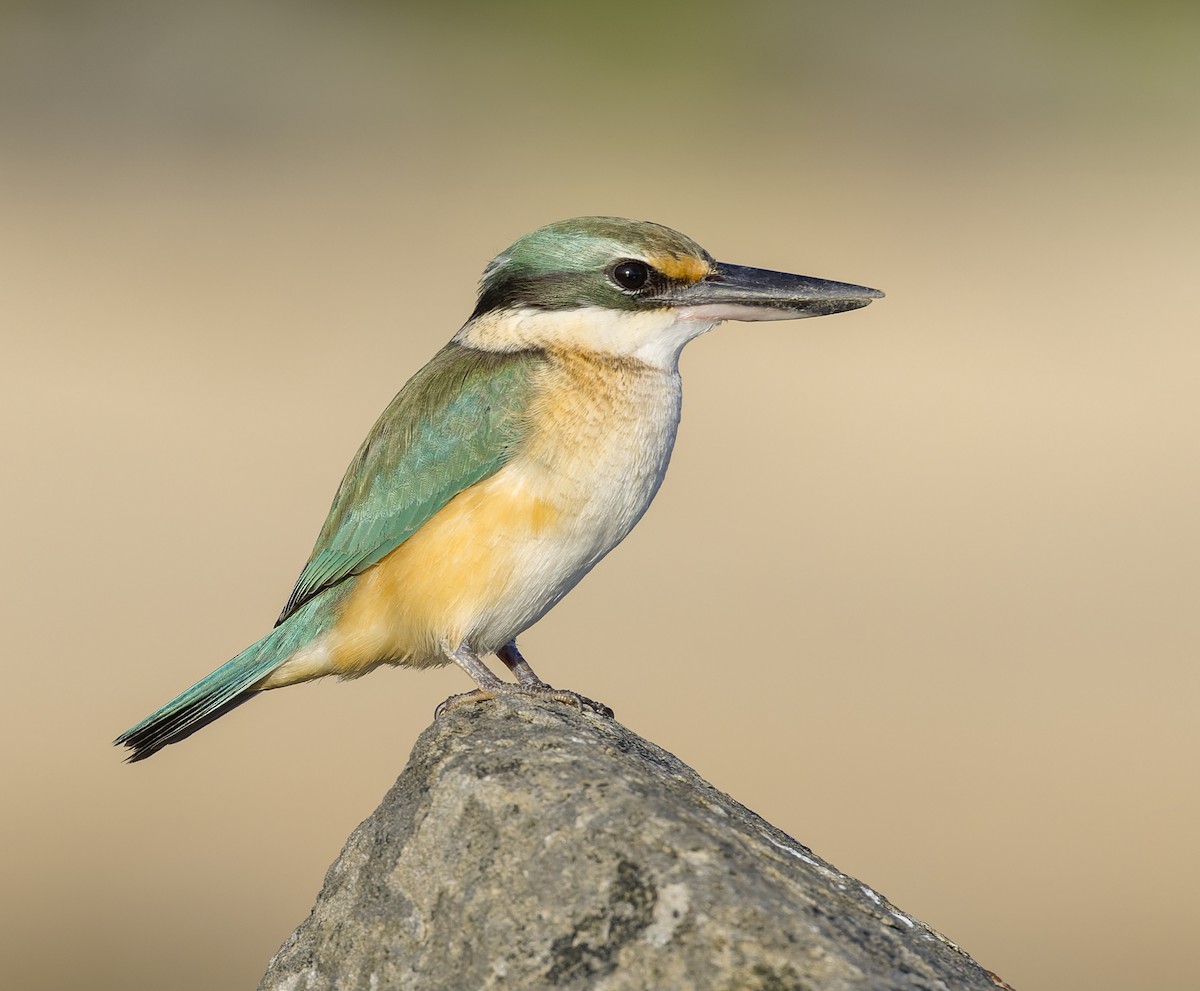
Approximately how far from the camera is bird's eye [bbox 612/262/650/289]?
15.9 ft

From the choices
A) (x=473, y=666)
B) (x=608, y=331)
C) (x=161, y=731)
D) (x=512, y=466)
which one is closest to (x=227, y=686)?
(x=161, y=731)

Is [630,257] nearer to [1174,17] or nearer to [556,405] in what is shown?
[556,405]

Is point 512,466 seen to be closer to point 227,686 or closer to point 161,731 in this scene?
point 227,686

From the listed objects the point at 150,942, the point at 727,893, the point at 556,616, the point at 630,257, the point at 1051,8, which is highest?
the point at 1051,8

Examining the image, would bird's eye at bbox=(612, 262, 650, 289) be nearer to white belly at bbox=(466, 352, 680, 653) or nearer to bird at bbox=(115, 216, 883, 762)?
bird at bbox=(115, 216, 883, 762)

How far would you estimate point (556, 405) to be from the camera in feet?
15.3

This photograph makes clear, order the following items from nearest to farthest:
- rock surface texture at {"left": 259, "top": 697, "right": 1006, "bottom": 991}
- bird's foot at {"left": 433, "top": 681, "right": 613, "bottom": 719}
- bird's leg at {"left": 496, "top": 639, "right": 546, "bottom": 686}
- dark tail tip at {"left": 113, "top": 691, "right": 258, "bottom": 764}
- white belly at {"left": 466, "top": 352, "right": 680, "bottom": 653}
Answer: rock surface texture at {"left": 259, "top": 697, "right": 1006, "bottom": 991}
bird's foot at {"left": 433, "top": 681, "right": 613, "bottom": 719}
white belly at {"left": 466, "top": 352, "right": 680, "bottom": 653}
dark tail tip at {"left": 113, "top": 691, "right": 258, "bottom": 764}
bird's leg at {"left": 496, "top": 639, "right": 546, "bottom": 686}

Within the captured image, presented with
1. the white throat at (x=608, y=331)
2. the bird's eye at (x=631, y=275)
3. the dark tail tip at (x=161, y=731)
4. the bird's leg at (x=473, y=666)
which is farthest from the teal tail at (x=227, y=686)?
the bird's eye at (x=631, y=275)

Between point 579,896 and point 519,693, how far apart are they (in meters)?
1.48

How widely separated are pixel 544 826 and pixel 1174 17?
1853cm

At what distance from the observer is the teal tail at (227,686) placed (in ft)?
15.2

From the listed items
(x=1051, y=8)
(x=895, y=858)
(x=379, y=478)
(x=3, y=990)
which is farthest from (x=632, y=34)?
(x=379, y=478)

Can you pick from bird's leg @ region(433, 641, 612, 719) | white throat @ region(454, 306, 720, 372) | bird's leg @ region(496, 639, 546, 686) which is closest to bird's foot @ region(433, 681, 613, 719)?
bird's leg @ region(433, 641, 612, 719)

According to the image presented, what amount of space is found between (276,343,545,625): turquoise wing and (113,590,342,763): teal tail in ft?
0.25
